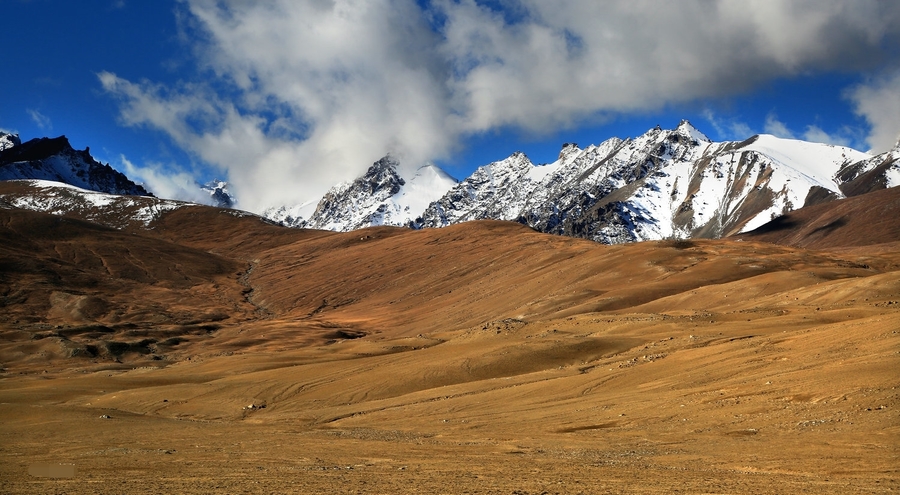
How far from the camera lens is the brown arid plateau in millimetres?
17984

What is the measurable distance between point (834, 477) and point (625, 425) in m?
10.5

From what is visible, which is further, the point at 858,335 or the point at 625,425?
the point at 858,335

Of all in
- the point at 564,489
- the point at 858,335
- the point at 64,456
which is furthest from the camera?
the point at 858,335

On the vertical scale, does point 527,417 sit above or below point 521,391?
below

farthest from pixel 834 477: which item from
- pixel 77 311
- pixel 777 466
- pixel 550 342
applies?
pixel 77 311

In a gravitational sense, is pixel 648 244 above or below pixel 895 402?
above

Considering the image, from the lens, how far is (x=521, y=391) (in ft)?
118

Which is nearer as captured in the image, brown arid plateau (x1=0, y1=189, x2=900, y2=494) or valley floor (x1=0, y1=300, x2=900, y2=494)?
valley floor (x1=0, y1=300, x2=900, y2=494)

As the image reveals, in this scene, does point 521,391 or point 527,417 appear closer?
point 527,417

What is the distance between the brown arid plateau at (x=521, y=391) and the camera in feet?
59.0

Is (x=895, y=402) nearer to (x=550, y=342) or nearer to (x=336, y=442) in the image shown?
(x=336, y=442)

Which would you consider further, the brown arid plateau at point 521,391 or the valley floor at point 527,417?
the brown arid plateau at point 521,391

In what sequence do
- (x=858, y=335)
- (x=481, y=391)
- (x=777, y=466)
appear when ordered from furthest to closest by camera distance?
(x=481, y=391) → (x=858, y=335) → (x=777, y=466)

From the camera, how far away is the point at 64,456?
845 inches
